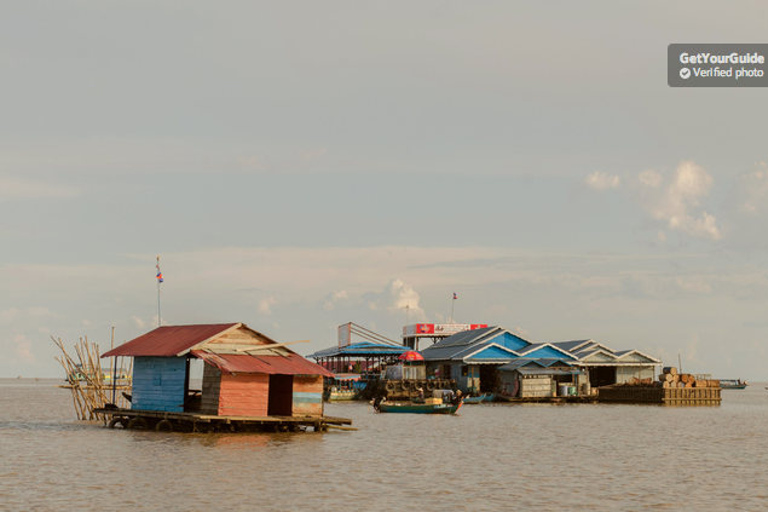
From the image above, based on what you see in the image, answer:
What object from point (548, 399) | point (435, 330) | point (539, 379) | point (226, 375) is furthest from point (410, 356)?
point (226, 375)

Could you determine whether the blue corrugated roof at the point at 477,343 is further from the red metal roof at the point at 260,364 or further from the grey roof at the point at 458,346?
the red metal roof at the point at 260,364

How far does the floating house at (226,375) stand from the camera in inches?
1661

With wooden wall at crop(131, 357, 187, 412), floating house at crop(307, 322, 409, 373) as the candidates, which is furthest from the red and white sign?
wooden wall at crop(131, 357, 187, 412)

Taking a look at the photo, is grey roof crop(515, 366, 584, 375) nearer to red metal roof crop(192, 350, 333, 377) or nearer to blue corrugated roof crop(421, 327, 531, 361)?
blue corrugated roof crop(421, 327, 531, 361)

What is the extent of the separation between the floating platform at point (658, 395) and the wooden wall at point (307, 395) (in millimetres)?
50642

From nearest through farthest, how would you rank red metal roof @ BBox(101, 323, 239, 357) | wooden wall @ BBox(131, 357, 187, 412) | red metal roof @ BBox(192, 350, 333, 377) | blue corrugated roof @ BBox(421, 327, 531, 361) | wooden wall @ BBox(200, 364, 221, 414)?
red metal roof @ BBox(192, 350, 333, 377), wooden wall @ BBox(200, 364, 221, 414), wooden wall @ BBox(131, 357, 187, 412), red metal roof @ BBox(101, 323, 239, 357), blue corrugated roof @ BBox(421, 327, 531, 361)

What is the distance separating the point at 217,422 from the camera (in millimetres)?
42156

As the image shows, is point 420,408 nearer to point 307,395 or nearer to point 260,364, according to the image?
point 307,395

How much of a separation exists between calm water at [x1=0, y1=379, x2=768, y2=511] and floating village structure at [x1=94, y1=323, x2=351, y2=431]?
3.72 feet

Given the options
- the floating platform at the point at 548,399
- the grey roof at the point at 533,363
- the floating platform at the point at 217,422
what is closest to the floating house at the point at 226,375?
the floating platform at the point at 217,422

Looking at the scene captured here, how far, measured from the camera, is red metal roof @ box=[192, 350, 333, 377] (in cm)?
4166

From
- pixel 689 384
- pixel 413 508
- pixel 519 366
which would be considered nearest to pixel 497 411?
pixel 519 366

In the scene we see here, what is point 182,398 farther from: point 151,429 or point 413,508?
point 413,508

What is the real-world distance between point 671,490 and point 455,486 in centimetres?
729
